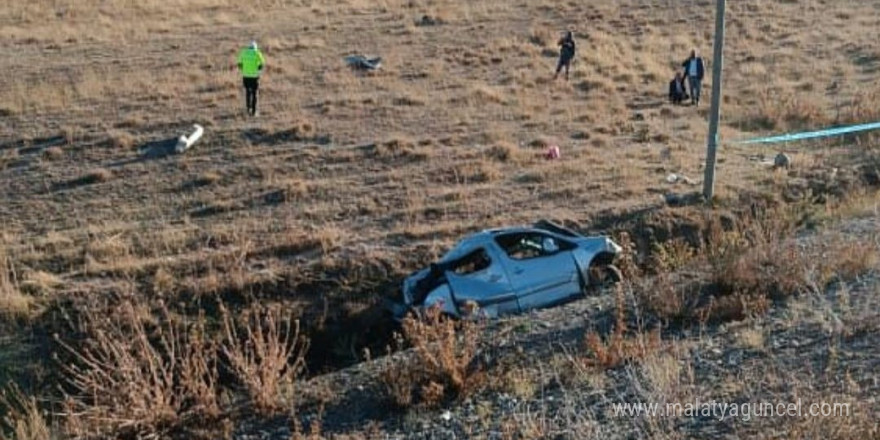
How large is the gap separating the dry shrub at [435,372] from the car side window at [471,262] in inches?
162

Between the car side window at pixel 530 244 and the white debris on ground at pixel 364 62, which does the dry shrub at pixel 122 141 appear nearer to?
the white debris on ground at pixel 364 62

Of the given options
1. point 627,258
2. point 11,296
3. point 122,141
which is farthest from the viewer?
point 122,141

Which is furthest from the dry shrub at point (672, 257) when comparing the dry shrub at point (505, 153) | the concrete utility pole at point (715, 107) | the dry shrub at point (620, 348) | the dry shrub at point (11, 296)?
the dry shrub at point (11, 296)

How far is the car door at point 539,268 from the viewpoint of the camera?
41.3 feet

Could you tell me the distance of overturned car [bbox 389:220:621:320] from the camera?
12391 millimetres

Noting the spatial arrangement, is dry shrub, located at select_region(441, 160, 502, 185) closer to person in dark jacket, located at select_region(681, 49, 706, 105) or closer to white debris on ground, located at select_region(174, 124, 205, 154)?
white debris on ground, located at select_region(174, 124, 205, 154)

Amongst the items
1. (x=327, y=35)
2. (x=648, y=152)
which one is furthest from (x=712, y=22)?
(x=648, y=152)

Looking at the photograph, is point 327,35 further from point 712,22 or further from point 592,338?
point 592,338

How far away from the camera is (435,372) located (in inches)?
316

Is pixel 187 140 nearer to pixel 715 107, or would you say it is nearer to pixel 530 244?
pixel 530 244

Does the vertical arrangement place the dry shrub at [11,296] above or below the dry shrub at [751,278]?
below

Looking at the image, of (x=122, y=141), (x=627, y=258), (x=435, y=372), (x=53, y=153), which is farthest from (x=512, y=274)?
(x=53, y=153)

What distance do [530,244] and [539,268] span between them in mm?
466

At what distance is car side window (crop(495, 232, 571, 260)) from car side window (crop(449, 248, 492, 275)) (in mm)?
327
